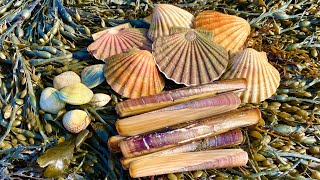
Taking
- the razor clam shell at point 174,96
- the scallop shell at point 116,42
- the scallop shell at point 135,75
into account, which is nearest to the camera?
the razor clam shell at point 174,96

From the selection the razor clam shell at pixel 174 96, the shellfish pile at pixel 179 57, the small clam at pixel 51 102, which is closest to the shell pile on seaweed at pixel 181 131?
the razor clam shell at pixel 174 96

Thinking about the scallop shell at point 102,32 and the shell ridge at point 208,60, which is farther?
the scallop shell at point 102,32

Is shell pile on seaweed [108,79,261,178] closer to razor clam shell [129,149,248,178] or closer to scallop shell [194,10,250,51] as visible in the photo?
razor clam shell [129,149,248,178]

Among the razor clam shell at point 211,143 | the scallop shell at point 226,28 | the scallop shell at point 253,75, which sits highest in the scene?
the scallop shell at point 226,28

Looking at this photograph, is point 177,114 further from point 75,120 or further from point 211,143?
point 75,120

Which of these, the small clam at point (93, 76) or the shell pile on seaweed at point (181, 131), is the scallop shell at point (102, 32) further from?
the shell pile on seaweed at point (181, 131)

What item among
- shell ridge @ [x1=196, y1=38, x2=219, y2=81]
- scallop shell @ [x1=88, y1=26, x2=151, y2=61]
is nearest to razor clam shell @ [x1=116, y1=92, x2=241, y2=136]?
shell ridge @ [x1=196, y1=38, x2=219, y2=81]
